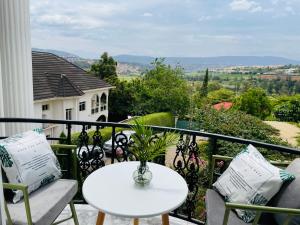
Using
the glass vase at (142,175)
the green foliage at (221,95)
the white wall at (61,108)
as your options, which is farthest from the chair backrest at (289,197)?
the green foliage at (221,95)

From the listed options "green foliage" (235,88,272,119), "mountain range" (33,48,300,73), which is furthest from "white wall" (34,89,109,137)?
"green foliage" (235,88,272,119)

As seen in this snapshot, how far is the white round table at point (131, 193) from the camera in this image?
4.96ft

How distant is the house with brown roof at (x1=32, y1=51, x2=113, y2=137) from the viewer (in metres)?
14.5

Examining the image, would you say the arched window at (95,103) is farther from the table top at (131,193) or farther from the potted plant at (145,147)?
the potted plant at (145,147)

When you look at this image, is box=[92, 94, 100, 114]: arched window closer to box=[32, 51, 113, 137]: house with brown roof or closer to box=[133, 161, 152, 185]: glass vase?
box=[32, 51, 113, 137]: house with brown roof

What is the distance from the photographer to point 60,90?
15234mm

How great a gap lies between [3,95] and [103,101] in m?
16.8

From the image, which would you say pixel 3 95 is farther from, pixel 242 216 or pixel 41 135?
pixel 242 216

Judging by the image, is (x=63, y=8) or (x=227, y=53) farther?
(x=63, y=8)

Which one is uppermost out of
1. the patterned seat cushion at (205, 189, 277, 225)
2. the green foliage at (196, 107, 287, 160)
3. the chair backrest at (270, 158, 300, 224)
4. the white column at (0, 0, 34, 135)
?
the white column at (0, 0, 34, 135)

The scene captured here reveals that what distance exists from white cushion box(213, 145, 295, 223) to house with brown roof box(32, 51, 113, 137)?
40.9 feet

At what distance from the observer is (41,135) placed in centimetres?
201

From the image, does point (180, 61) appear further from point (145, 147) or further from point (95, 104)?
point (145, 147)

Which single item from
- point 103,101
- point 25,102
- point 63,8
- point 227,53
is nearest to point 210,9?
point 227,53
